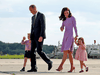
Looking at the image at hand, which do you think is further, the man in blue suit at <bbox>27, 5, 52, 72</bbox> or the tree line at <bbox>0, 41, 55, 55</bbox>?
the tree line at <bbox>0, 41, 55, 55</bbox>

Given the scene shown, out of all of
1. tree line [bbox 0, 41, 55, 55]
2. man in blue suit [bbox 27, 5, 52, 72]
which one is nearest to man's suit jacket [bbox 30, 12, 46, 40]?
man in blue suit [bbox 27, 5, 52, 72]

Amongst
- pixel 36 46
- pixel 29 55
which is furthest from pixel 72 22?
pixel 29 55

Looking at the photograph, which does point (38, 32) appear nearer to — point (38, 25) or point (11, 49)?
point (38, 25)

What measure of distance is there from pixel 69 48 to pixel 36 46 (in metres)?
0.81

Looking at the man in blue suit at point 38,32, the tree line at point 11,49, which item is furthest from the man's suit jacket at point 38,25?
the tree line at point 11,49

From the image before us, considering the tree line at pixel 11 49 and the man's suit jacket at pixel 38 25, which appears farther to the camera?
the tree line at pixel 11 49

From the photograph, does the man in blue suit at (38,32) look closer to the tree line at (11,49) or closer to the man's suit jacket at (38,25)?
the man's suit jacket at (38,25)

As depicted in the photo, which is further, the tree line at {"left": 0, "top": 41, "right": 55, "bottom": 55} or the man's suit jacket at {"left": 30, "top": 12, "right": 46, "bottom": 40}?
the tree line at {"left": 0, "top": 41, "right": 55, "bottom": 55}

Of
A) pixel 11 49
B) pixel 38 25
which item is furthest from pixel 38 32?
pixel 11 49

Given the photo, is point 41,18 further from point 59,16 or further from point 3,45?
point 3,45

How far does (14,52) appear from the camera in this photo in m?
26.2

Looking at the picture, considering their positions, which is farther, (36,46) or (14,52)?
(14,52)

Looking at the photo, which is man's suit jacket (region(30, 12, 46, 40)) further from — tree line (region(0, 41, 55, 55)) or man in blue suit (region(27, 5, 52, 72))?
tree line (region(0, 41, 55, 55))

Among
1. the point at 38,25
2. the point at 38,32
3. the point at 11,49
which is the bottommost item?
the point at 11,49
